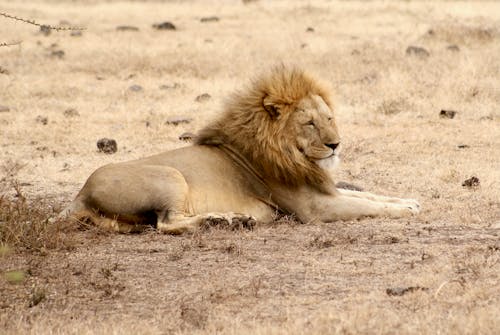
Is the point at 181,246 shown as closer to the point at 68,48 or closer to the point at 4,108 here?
the point at 4,108

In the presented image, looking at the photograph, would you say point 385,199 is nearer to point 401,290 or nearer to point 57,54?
point 401,290

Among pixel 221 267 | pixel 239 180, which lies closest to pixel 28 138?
pixel 239 180

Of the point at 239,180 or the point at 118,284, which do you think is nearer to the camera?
the point at 118,284

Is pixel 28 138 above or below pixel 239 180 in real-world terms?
below

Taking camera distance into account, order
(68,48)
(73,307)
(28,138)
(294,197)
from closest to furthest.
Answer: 1. (73,307)
2. (294,197)
3. (28,138)
4. (68,48)

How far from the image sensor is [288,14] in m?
24.4

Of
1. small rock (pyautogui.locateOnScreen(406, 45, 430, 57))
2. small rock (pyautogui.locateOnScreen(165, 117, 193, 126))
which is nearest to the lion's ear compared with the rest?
small rock (pyautogui.locateOnScreen(165, 117, 193, 126))

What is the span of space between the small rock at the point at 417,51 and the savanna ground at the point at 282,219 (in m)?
0.27

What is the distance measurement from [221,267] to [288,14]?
62.7 ft

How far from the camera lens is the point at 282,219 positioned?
7.10 m

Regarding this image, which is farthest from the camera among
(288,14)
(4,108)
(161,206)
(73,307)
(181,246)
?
(288,14)

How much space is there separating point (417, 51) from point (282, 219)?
958cm

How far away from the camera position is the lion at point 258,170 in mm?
6801

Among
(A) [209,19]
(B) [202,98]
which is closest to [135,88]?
(B) [202,98]
